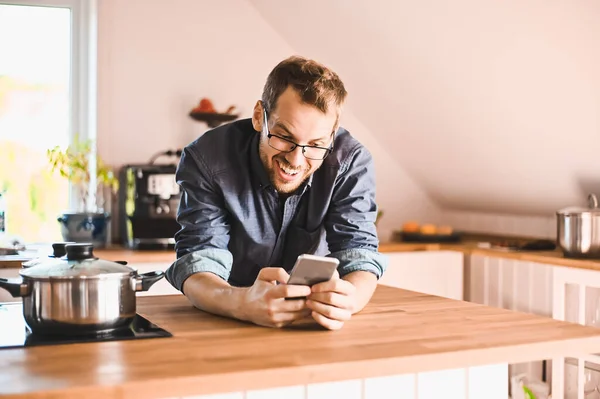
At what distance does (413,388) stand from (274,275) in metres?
0.37

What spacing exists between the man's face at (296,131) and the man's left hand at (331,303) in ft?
1.17

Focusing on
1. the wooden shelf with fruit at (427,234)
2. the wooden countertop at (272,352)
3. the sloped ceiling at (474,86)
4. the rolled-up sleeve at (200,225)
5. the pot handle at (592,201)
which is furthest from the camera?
the wooden shelf with fruit at (427,234)

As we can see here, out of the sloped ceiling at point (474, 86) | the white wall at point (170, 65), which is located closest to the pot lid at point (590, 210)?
the sloped ceiling at point (474, 86)

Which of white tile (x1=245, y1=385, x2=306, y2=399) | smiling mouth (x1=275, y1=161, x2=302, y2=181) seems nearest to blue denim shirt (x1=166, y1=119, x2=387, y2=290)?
smiling mouth (x1=275, y1=161, x2=302, y2=181)

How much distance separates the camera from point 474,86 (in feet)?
12.1

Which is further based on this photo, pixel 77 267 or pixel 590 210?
pixel 590 210

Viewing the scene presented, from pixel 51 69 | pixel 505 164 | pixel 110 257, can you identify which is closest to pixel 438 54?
pixel 505 164

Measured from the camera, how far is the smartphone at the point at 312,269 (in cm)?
162

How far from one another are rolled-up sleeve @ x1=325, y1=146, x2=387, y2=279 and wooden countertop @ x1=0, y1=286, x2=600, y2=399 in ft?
0.72

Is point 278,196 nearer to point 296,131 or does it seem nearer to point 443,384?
point 296,131

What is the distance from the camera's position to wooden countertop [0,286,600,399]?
1269 millimetres

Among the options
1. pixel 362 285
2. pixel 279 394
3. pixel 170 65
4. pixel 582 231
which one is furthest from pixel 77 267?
pixel 170 65

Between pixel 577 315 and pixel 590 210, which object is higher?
pixel 590 210

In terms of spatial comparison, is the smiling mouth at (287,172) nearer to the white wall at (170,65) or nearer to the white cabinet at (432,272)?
the white cabinet at (432,272)
